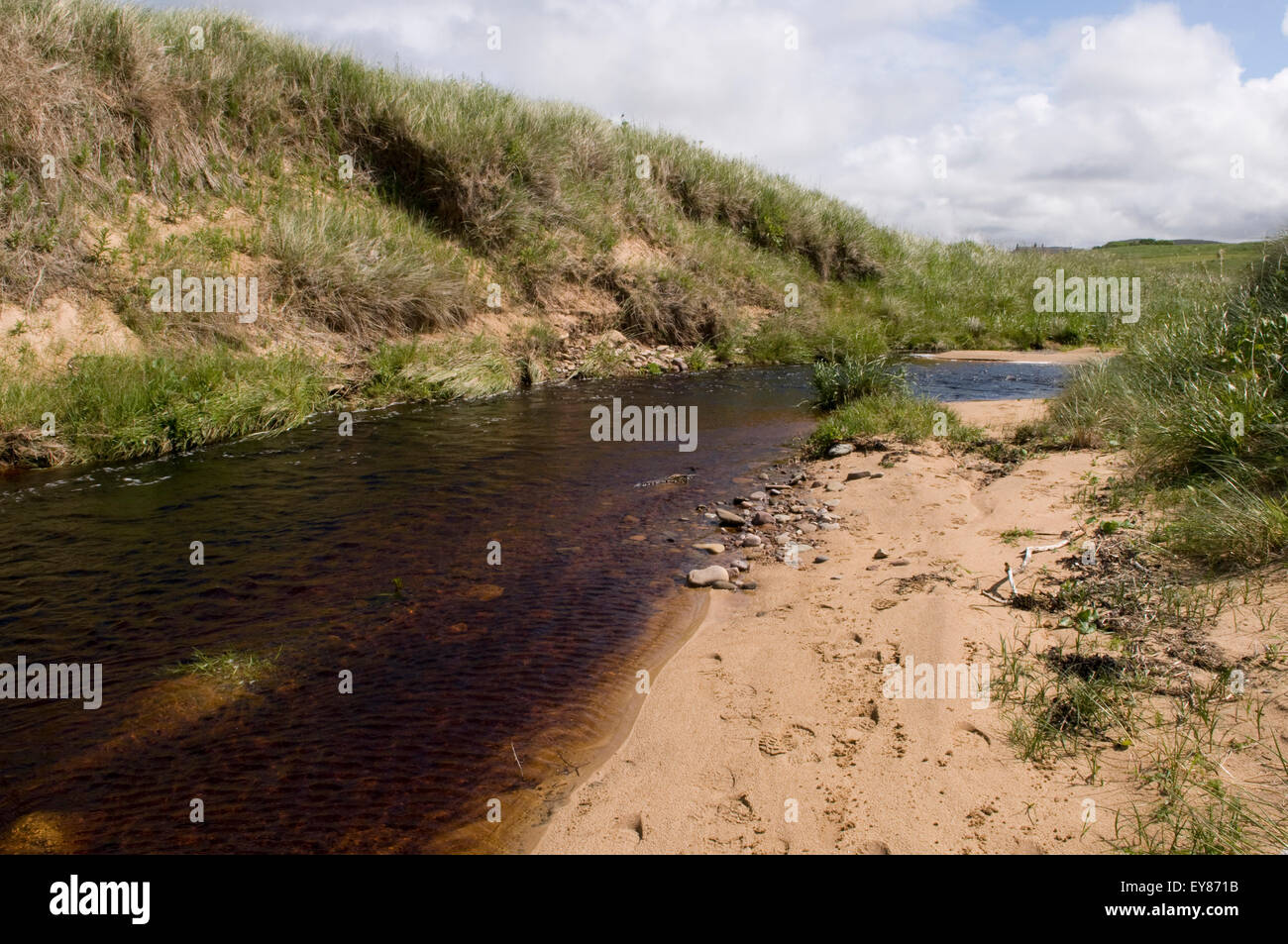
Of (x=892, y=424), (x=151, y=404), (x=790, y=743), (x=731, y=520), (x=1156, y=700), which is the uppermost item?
(x=151, y=404)

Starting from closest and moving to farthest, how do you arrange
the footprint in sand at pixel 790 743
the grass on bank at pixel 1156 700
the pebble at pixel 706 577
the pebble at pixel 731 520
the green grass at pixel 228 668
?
the grass on bank at pixel 1156 700 < the footprint in sand at pixel 790 743 < the green grass at pixel 228 668 < the pebble at pixel 706 577 < the pebble at pixel 731 520

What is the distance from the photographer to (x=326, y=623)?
191 inches

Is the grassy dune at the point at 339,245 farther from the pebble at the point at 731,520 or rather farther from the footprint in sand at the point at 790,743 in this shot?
the footprint in sand at the point at 790,743

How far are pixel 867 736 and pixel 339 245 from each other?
1293 centimetres

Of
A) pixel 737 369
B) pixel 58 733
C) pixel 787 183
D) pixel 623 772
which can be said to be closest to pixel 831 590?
pixel 623 772

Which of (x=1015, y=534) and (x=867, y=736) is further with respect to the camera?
(x=1015, y=534)

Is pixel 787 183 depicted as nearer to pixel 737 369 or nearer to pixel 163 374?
pixel 737 369

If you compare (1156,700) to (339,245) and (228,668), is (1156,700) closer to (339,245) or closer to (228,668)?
(228,668)

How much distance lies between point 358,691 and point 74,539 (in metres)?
3.63

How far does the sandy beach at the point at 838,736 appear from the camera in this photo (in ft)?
9.46

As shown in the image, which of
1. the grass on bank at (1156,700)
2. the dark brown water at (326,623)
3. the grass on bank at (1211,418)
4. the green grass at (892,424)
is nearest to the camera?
the grass on bank at (1156,700)

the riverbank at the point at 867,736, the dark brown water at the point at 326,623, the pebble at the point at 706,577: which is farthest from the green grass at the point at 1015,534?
the dark brown water at the point at 326,623

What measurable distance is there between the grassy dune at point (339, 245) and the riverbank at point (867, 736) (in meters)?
7.12

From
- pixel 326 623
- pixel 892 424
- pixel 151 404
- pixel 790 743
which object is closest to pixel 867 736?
pixel 790 743
